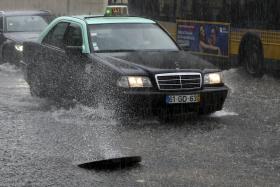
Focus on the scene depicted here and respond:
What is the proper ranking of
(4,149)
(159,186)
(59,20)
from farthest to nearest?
1. (59,20)
2. (4,149)
3. (159,186)

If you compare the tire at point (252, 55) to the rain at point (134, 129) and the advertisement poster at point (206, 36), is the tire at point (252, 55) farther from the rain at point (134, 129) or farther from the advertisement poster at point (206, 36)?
the advertisement poster at point (206, 36)

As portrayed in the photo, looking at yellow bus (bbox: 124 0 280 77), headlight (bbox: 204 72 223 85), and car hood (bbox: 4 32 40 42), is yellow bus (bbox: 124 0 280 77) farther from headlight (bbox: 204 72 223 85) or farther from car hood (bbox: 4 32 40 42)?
headlight (bbox: 204 72 223 85)

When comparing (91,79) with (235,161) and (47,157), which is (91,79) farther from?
(235,161)

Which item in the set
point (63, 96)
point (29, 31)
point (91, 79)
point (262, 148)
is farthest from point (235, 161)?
point (29, 31)

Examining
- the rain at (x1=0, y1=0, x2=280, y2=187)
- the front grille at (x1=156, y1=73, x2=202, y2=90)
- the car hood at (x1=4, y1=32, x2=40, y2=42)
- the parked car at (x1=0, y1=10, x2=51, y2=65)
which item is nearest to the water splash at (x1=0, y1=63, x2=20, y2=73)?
the parked car at (x1=0, y1=10, x2=51, y2=65)

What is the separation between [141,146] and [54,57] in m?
3.82

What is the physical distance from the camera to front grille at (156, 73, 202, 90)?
959cm

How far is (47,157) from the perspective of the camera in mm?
7668

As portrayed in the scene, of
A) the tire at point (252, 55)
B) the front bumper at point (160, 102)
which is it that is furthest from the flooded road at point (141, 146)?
the tire at point (252, 55)

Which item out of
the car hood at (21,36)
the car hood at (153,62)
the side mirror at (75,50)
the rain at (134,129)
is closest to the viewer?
the rain at (134,129)

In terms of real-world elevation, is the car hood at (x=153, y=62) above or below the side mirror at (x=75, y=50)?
below

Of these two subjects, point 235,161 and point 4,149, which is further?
point 4,149

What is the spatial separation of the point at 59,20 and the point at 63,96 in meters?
1.64

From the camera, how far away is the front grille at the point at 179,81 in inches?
378
